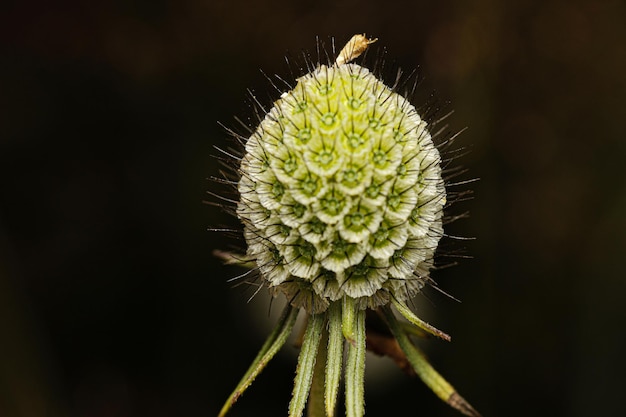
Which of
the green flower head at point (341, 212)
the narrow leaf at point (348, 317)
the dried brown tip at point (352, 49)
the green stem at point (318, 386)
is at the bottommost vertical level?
the green stem at point (318, 386)

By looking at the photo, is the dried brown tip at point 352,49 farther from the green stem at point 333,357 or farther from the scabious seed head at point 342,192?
the green stem at point 333,357

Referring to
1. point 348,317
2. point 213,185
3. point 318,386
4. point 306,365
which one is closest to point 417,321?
point 348,317

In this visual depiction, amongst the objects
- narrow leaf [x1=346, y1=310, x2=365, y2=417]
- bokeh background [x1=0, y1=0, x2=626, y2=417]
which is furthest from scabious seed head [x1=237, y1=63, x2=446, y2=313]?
bokeh background [x1=0, y1=0, x2=626, y2=417]

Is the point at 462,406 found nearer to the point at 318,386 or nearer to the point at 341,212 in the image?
the point at 318,386

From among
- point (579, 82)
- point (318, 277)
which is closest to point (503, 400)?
point (579, 82)

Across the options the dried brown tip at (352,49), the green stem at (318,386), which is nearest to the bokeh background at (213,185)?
the green stem at (318,386)

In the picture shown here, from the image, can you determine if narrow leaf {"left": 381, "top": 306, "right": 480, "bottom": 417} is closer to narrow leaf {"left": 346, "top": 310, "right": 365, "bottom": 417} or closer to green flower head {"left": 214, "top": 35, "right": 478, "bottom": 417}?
green flower head {"left": 214, "top": 35, "right": 478, "bottom": 417}
